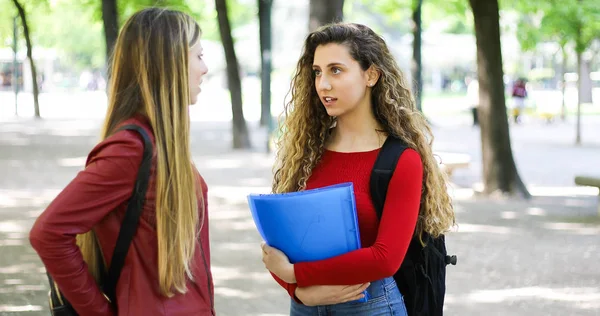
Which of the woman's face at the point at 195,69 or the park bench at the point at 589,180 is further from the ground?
the woman's face at the point at 195,69

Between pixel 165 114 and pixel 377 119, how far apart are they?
3.01 feet

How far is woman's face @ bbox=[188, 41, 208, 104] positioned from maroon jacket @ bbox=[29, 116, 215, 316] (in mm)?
177

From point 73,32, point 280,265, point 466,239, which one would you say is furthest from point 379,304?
point 73,32

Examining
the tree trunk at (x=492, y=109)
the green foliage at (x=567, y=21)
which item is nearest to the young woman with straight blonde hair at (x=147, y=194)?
the tree trunk at (x=492, y=109)

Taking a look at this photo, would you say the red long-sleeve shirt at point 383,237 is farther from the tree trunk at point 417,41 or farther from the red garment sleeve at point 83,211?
the tree trunk at point 417,41

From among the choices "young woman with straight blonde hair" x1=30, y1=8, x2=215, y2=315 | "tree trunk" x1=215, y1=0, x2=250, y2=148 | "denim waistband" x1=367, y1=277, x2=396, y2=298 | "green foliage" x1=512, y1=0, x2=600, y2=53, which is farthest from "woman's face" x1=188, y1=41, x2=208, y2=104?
"green foliage" x1=512, y1=0, x2=600, y2=53

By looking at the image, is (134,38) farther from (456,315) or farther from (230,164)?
(230,164)

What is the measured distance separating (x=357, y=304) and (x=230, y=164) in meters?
15.7

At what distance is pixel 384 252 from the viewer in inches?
116

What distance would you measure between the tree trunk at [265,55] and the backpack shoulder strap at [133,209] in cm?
1937

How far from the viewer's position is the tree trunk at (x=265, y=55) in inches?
912

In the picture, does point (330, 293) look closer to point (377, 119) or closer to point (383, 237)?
point (383, 237)

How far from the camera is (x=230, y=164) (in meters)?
18.8

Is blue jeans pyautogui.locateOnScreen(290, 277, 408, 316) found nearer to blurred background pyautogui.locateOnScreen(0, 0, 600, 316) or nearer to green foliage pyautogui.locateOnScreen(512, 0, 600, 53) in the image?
blurred background pyautogui.locateOnScreen(0, 0, 600, 316)
